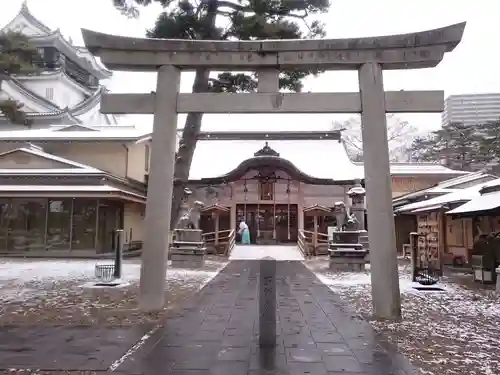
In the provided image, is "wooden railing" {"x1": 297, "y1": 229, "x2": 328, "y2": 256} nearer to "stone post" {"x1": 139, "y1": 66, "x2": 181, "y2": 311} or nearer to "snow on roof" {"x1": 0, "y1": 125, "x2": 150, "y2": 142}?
"snow on roof" {"x1": 0, "y1": 125, "x2": 150, "y2": 142}

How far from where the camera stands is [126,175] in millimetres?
24234

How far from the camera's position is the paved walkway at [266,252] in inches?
867

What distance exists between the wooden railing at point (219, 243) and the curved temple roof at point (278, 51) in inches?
601

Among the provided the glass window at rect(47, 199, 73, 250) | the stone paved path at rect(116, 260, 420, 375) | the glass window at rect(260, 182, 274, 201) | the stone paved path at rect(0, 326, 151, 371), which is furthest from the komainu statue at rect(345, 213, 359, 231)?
the glass window at rect(47, 199, 73, 250)

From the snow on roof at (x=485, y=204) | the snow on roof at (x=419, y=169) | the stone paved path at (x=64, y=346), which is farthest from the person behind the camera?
the snow on roof at (x=419, y=169)

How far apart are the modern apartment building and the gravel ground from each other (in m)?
45.5

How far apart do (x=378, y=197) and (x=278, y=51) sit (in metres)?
3.35

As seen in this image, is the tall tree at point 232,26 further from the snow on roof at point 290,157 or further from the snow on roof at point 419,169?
the snow on roof at point 419,169

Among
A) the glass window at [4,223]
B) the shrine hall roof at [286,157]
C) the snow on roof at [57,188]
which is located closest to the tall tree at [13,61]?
the snow on roof at [57,188]

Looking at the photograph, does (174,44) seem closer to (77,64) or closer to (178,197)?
(178,197)

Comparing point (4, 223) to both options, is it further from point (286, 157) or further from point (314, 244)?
point (286, 157)

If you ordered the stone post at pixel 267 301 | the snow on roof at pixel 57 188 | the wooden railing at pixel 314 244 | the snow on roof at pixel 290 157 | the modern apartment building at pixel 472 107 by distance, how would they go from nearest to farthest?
the stone post at pixel 267 301 < the snow on roof at pixel 57 188 < the wooden railing at pixel 314 244 < the snow on roof at pixel 290 157 < the modern apartment building at pixel 472 107

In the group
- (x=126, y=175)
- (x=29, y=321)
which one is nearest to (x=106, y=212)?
(x=126, y=175)

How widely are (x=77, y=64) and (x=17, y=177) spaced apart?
25.1m
